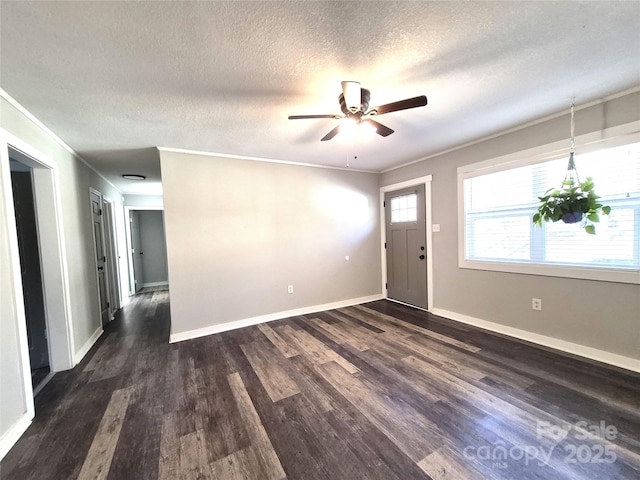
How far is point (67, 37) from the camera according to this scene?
4.43 feet

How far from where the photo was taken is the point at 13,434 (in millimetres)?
1624

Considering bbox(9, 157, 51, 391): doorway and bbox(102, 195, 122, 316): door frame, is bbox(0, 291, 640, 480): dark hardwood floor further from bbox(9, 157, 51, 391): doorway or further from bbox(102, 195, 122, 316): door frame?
bbox(102, 195, 122, 316): door frame

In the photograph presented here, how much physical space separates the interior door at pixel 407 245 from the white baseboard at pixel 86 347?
4433 millimetres

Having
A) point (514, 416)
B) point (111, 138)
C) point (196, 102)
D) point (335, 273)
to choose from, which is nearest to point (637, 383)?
point (514, 416)

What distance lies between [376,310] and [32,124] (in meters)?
4.53

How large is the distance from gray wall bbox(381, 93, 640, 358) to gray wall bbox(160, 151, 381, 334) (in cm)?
129

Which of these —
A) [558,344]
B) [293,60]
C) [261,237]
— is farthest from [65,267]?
[558,344]

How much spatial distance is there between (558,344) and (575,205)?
1476mm

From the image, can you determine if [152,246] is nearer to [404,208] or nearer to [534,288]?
[404,208]

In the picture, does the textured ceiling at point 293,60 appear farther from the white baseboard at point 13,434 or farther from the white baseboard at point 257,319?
the white baseboard at point 257,319

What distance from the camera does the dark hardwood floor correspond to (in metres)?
1.40

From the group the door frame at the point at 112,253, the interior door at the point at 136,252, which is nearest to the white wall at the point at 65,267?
the door frame at the point at 112,253

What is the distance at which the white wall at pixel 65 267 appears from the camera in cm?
165

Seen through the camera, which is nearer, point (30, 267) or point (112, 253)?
point (30, 267)
